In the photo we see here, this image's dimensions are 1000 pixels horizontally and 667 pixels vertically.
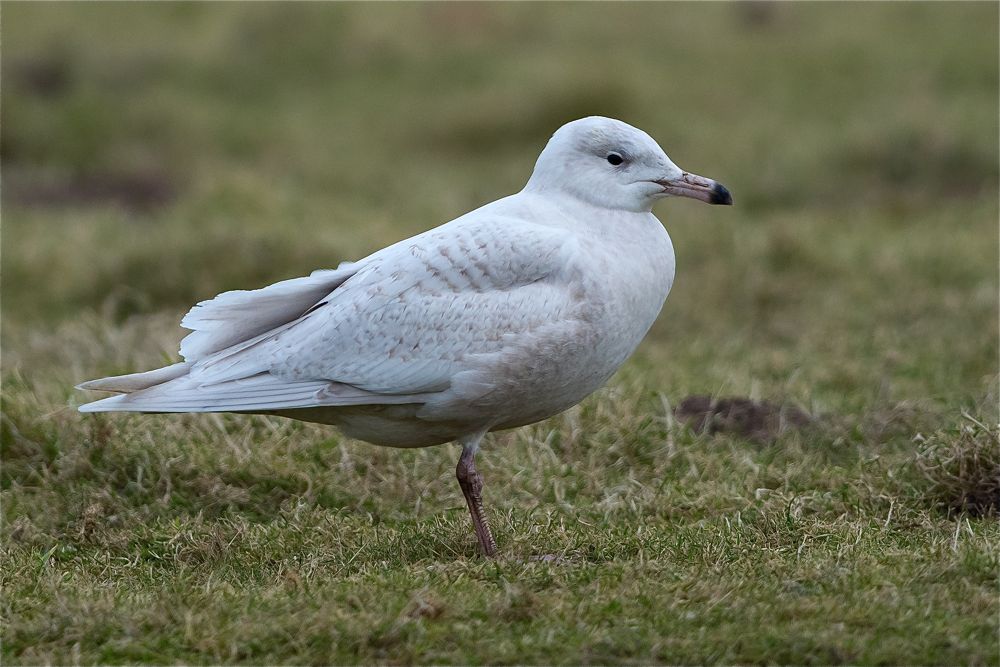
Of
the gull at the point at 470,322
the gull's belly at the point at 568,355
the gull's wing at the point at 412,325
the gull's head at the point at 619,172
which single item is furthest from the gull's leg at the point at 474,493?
the gull's head at the point at 619,172

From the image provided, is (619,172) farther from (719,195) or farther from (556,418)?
(556,418)

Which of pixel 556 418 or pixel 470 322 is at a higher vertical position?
pixel 470 322

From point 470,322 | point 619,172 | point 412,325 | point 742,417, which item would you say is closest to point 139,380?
point 412,325

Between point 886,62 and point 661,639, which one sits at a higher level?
point 886,62

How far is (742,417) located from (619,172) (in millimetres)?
1755

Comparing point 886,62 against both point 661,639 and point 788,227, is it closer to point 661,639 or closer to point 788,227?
point 788,227

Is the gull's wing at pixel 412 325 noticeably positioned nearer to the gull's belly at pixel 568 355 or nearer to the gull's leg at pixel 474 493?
the gull's belly at pixel 568 355

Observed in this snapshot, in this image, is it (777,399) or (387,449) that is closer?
(387,449)

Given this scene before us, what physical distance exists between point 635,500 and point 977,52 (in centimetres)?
1194

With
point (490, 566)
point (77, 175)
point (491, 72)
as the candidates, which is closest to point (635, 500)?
point (490, 566)

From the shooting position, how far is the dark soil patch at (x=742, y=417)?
5980mm

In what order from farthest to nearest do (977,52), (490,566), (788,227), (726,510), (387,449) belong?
(977,52), (788,227), (387,449), (726,510), (490,566)

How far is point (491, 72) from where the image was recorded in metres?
15.8

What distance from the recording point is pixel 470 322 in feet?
14.6
